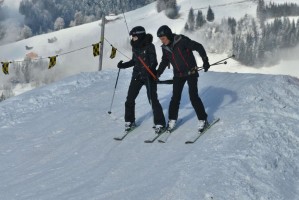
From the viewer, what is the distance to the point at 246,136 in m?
9.32

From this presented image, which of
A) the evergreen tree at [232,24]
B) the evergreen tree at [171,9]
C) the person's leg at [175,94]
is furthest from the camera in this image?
the evergreen tree at [171,9]

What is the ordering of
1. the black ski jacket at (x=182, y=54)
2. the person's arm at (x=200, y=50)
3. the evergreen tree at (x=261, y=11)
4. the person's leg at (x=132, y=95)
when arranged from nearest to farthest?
1. the person's arm at (x=200, y=50)
2. the black ski jacket at (x=182, y=54)
3. the person's leg at (x=132, y=95)
4. the evergreen tree at (x=261, y=11)

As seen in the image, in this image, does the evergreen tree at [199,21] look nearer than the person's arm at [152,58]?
No

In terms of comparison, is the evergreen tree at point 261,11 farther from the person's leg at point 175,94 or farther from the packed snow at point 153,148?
the person's leg at point 175,94

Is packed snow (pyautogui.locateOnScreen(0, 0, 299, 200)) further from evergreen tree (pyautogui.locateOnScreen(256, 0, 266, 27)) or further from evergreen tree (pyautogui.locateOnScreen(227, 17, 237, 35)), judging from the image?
evergreen tree (pyautogui.locateOnScreen(256, 0, 266, 27))

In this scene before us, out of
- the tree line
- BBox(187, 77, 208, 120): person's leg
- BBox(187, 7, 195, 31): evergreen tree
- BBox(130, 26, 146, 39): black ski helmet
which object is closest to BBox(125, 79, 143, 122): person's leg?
BBox(130, 26, 146, 39): black ski helmet

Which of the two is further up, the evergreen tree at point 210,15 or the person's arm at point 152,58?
the person's arm at point 152,58

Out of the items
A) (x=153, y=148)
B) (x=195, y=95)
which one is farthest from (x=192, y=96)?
(x=153, y=148)

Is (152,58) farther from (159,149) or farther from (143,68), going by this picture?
(159,149)

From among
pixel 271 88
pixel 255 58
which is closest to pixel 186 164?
pixel 271 88

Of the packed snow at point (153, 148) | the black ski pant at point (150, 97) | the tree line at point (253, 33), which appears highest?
the black ski pant at point (150, 97)

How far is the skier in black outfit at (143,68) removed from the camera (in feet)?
34.0

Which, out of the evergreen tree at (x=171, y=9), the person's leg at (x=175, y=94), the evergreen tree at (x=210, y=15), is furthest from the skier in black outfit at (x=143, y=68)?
the evergreen tree at (x=171, y=9)

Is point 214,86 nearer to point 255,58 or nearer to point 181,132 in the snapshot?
point 181,132
